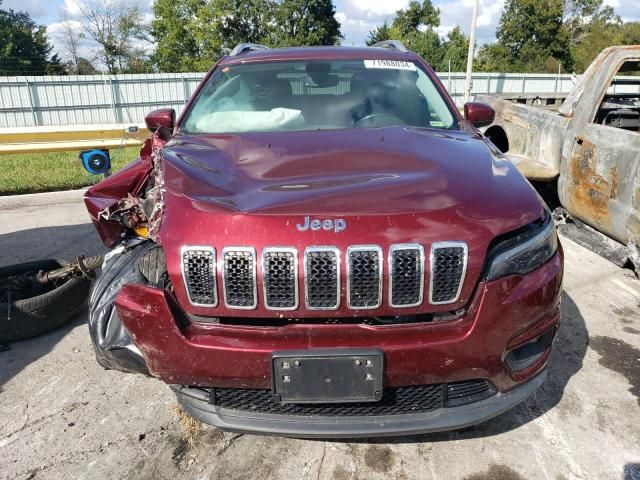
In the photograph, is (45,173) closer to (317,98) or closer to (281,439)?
(317,98)

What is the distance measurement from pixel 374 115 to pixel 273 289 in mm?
1608

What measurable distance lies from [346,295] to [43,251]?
13.7 ft

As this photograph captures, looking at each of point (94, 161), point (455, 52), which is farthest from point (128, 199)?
point (455, 52)

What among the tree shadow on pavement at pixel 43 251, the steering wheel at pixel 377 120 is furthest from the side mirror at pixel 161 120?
the tree shadow on pavement at pixel 43 251

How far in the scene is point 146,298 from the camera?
2.01 metres

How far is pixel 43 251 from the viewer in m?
5.06

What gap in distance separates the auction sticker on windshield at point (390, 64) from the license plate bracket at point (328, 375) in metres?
2.24

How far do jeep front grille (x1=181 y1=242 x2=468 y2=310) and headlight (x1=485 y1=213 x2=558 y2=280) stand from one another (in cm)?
14

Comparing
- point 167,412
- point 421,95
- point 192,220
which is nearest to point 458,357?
point 192,220

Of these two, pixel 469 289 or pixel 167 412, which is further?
pixel 167 412

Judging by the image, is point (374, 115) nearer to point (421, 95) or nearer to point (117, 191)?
point (421, 95)

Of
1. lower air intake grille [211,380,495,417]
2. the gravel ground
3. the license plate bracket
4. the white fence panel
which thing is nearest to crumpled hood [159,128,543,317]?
the license plate bracket

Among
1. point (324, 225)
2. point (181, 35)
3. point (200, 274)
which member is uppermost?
→ point (181, 35)

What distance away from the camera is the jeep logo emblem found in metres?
1.90
